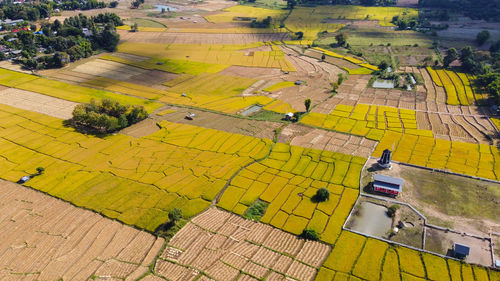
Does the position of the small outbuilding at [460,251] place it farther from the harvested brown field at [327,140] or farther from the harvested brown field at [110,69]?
the harvested brown field at [110,69]

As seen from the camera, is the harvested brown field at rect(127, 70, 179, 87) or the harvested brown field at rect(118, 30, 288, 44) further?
the harvested brown field at rect(118, 30, 288, 44)

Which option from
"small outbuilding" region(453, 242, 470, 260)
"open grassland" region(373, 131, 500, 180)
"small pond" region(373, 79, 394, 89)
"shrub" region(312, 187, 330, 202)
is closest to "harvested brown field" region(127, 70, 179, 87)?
"small pond" region(373, 79, 394, 89)

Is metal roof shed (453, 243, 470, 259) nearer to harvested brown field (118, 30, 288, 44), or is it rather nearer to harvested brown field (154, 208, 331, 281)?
harvested brown field (154, 208, 331, 281)

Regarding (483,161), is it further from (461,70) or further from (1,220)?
(1,220)

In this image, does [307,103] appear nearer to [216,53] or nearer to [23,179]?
[23,179]

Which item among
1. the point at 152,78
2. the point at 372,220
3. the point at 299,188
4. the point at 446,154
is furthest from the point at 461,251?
the point at 152,78
